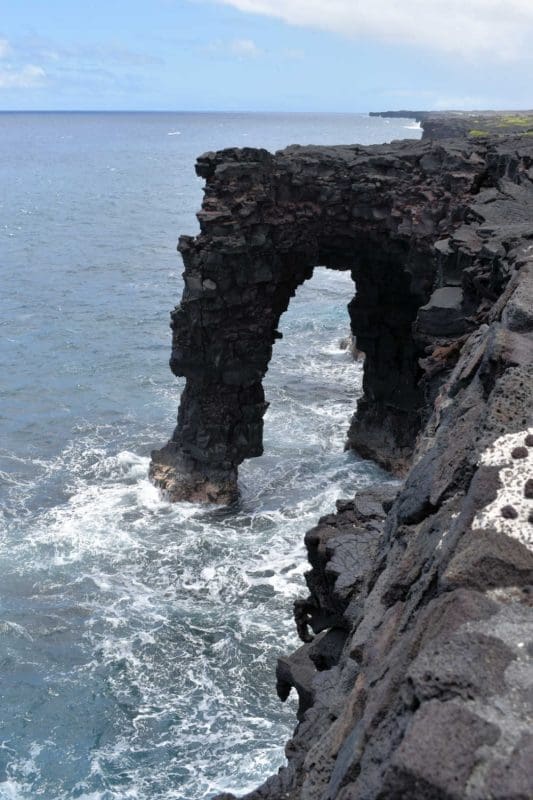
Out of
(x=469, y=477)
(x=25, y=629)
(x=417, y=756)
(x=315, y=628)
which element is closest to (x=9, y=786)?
(x=25, y=629)

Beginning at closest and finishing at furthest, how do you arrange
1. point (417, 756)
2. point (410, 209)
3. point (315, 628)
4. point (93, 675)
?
point (417, 756) → point (315, 628) → point (93, 675) → point (410, 209)

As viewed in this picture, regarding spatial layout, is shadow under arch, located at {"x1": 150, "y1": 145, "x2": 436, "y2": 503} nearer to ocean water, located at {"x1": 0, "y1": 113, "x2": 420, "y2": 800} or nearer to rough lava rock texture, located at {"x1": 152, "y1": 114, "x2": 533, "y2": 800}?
rough lava rock texture, located at {"x1": 152, "y1": 114, "x2": 533, "y2": 800}

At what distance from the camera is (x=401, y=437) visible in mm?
39250

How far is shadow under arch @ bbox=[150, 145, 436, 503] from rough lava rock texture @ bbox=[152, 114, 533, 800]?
87 millimetres

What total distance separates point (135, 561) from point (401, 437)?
14.8 meters

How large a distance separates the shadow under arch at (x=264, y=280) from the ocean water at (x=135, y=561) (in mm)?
2547

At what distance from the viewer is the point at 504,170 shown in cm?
2619

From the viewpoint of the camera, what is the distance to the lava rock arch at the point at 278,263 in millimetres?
30953

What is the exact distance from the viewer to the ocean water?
21.6 m

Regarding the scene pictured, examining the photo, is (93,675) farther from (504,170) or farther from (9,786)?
(504,170)

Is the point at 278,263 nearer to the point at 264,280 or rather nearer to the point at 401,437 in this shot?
the point at 264,280

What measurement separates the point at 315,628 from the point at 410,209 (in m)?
19.3

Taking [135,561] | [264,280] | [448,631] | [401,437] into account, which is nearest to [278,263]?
[264,280]

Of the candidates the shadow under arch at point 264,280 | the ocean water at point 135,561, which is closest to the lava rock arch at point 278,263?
the shadow under arch at point 264,280
